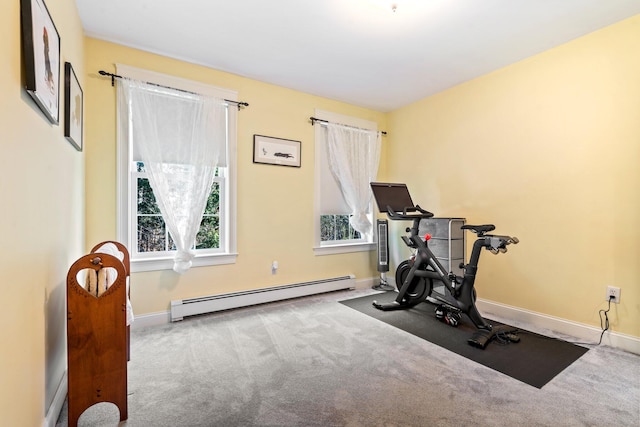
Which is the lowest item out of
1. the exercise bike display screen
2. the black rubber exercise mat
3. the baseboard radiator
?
the black rubber exercise mat

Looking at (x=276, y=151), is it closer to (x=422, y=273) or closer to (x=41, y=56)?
(x=422, y=273)

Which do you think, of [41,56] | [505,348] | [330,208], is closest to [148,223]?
[41,56]

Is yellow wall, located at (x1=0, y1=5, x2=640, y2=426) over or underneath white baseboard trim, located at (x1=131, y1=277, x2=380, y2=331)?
over

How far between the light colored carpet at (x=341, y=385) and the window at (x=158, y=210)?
0.77 m

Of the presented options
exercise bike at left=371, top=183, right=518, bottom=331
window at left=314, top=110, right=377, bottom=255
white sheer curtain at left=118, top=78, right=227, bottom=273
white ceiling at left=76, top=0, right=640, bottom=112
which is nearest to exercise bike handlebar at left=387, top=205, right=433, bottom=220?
exercise bike at left=371, top=183, right=518, bottom=331

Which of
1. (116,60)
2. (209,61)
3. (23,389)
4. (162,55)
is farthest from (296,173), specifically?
(23,389)

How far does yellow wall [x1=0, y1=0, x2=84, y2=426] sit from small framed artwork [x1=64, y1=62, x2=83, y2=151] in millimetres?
67

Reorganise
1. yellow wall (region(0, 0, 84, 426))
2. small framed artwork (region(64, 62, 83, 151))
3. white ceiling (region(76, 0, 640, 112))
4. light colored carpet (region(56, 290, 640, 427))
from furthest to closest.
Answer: white ceiling (region(76, 0, 640, 112)) → small framed artwork (region(64, 62, 83, 151)) → light colored carpet (region(56, 290, 640, 427)) → yellow wall (region(0, 0, 84, 426))

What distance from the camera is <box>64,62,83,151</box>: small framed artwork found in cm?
188

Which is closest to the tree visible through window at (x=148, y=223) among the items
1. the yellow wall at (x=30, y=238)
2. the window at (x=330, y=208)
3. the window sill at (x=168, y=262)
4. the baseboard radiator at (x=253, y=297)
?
the window sill at (x=168, y=262)

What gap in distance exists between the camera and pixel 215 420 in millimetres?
1590

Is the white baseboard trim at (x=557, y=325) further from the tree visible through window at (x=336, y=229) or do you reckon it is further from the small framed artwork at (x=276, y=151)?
the small framed artwork at (x=276, y=151)

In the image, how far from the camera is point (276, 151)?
144 inches

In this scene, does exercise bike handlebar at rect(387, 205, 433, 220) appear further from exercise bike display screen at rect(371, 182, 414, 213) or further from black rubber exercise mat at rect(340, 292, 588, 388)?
black rubber exercise mat at rect(340, 292, 588, 388)
